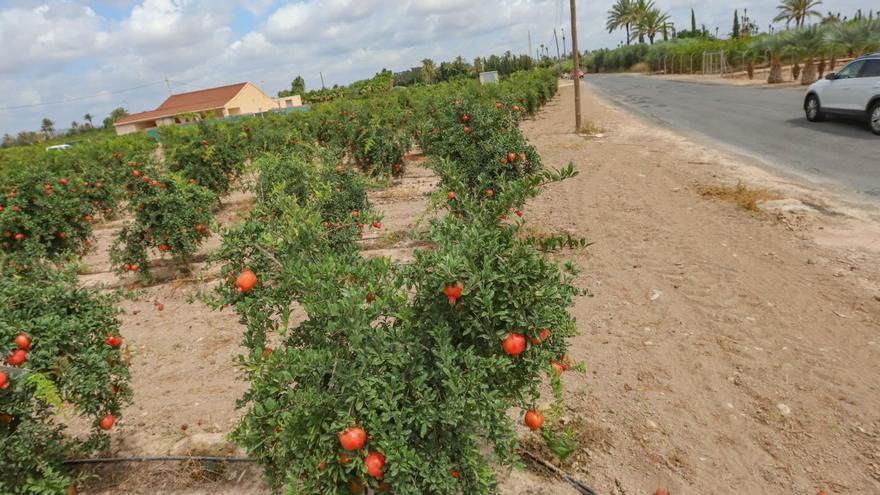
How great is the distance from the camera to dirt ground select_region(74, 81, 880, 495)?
3.00 meters

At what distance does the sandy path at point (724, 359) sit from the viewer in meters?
2.96

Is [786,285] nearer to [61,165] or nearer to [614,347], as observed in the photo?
[614,347]

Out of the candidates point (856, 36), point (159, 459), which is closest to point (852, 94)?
point (856, 36)

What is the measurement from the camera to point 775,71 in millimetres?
22953

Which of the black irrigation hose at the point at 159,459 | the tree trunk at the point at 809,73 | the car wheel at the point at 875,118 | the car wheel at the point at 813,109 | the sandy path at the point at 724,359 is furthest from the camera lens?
the tree trunk at the point at 809,73

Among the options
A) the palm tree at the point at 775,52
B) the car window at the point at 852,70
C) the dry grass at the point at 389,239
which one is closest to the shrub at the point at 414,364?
the dry grass at the point at 389,239

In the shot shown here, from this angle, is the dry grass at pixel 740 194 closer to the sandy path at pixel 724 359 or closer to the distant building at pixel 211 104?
the sandy path at pixel 724 359

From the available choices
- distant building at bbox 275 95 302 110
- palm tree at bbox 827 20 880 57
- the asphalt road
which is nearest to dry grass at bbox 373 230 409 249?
the asphalt road

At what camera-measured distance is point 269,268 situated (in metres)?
2.68

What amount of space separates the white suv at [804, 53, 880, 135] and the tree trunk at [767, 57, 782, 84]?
41.1 ft

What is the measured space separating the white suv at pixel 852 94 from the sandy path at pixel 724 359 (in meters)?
6.48

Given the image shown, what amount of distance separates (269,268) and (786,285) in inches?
184

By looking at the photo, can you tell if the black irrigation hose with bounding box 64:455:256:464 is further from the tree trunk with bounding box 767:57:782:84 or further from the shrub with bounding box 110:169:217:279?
the tree trunk with bounding box 767:57:782:84

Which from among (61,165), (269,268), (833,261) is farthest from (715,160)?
(61,165)
